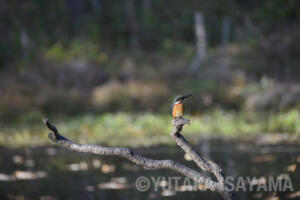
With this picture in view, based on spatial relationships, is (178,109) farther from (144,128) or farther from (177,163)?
(144,128)

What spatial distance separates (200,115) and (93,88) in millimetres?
4414

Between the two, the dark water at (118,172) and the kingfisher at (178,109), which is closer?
the kingfisher at (178,109)

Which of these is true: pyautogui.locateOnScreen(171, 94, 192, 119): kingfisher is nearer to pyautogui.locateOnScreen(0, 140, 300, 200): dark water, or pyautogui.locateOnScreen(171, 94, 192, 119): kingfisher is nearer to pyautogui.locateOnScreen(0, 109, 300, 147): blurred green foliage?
pyautogui.locateOnScreen(0, 140, 300, 200): dark water

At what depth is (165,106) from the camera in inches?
516

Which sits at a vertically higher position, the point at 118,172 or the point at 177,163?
the point at 118,172

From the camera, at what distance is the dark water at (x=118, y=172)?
5.08 meters

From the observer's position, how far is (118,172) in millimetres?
6426

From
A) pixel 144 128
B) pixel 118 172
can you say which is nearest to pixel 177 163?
pixel 118 172

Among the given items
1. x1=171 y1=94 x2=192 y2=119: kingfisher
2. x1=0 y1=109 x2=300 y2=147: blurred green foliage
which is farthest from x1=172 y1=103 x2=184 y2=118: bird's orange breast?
x1=0 y1=109 x2=300 y2=147: blurred green foliage

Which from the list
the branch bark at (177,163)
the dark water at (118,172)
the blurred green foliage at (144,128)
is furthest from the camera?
the blurred green foliage at (144,128)

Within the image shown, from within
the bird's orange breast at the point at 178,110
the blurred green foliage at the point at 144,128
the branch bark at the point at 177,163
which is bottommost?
the branch bark at the point at 177,163

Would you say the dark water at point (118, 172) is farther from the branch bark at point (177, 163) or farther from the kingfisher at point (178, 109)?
the kingfisher at point (178, 109)

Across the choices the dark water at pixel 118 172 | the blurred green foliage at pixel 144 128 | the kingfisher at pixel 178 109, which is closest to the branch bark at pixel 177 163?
the kingfisher at pixel 178 109

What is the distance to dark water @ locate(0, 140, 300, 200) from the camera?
16.7 feet
